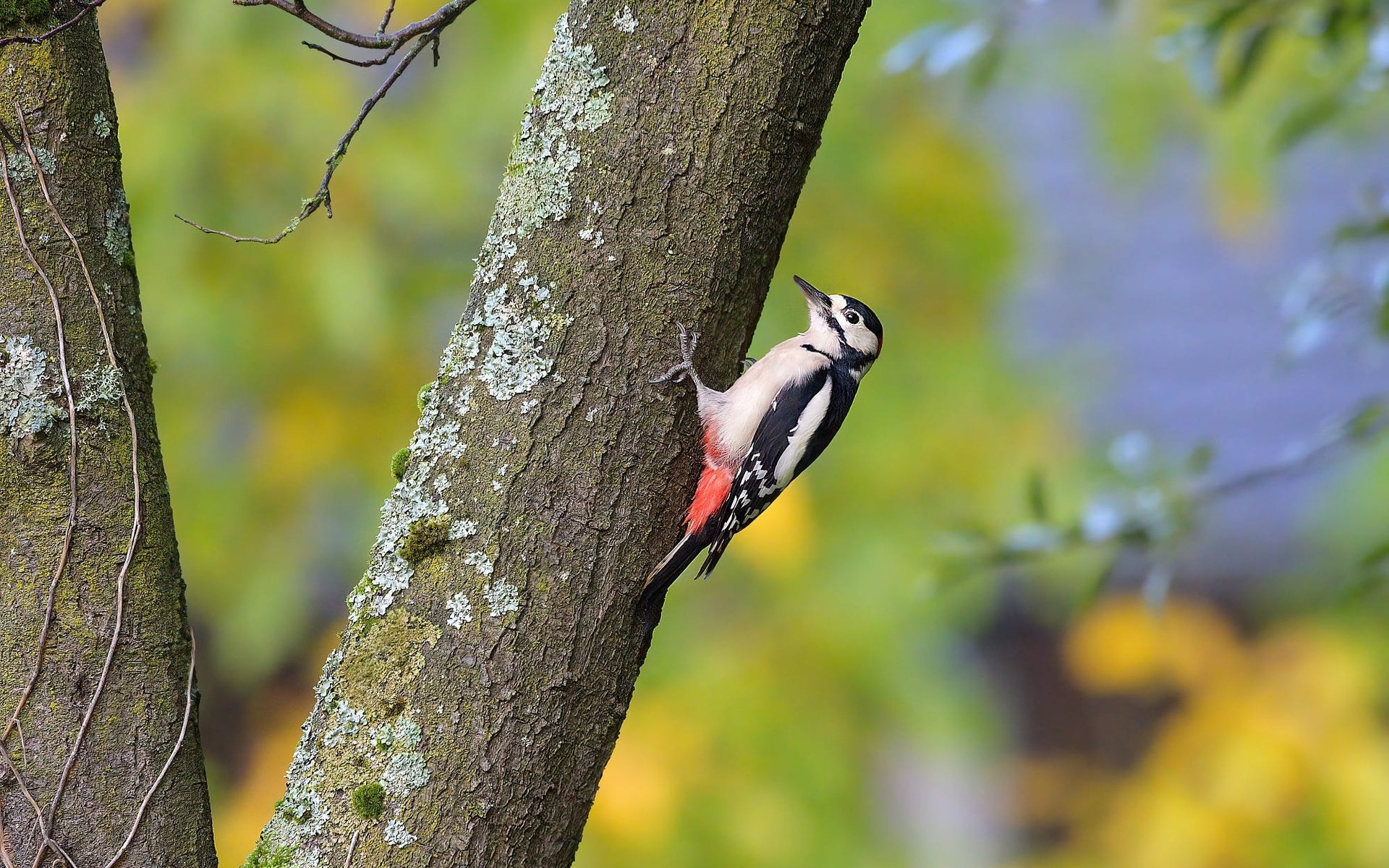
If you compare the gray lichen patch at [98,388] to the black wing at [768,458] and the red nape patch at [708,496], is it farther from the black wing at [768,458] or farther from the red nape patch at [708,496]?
the black wing at [768,458]

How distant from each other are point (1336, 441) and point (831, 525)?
92.5 inches

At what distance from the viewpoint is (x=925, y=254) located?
518 cm

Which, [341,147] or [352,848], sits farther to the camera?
[341,147]

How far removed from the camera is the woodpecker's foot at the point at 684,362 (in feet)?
6.46

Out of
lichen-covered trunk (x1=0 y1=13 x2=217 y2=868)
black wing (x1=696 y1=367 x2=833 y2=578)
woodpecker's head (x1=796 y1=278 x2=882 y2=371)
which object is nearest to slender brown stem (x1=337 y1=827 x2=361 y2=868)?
lichen-covered trunk (x1=0 y1=13 x2=217 y2=868)

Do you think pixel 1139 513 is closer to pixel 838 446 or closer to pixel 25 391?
pixel 838 446

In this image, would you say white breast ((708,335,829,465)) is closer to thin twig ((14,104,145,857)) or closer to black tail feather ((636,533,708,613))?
black tail feather ((636,533,708,613))

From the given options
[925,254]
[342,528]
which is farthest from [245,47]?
[925,254]

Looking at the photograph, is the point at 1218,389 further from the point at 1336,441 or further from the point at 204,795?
the point at 204,795

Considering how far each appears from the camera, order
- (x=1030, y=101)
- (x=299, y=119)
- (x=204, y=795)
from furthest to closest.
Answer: (x=1030, y=101) → (x=299, y=119) → (x=204, y=795)

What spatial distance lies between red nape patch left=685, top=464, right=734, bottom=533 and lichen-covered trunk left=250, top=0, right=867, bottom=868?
1.05 feet

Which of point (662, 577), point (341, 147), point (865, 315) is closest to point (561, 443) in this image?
point (662, 577)

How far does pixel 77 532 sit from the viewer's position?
189cm

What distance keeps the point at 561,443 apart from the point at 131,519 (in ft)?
2.16
